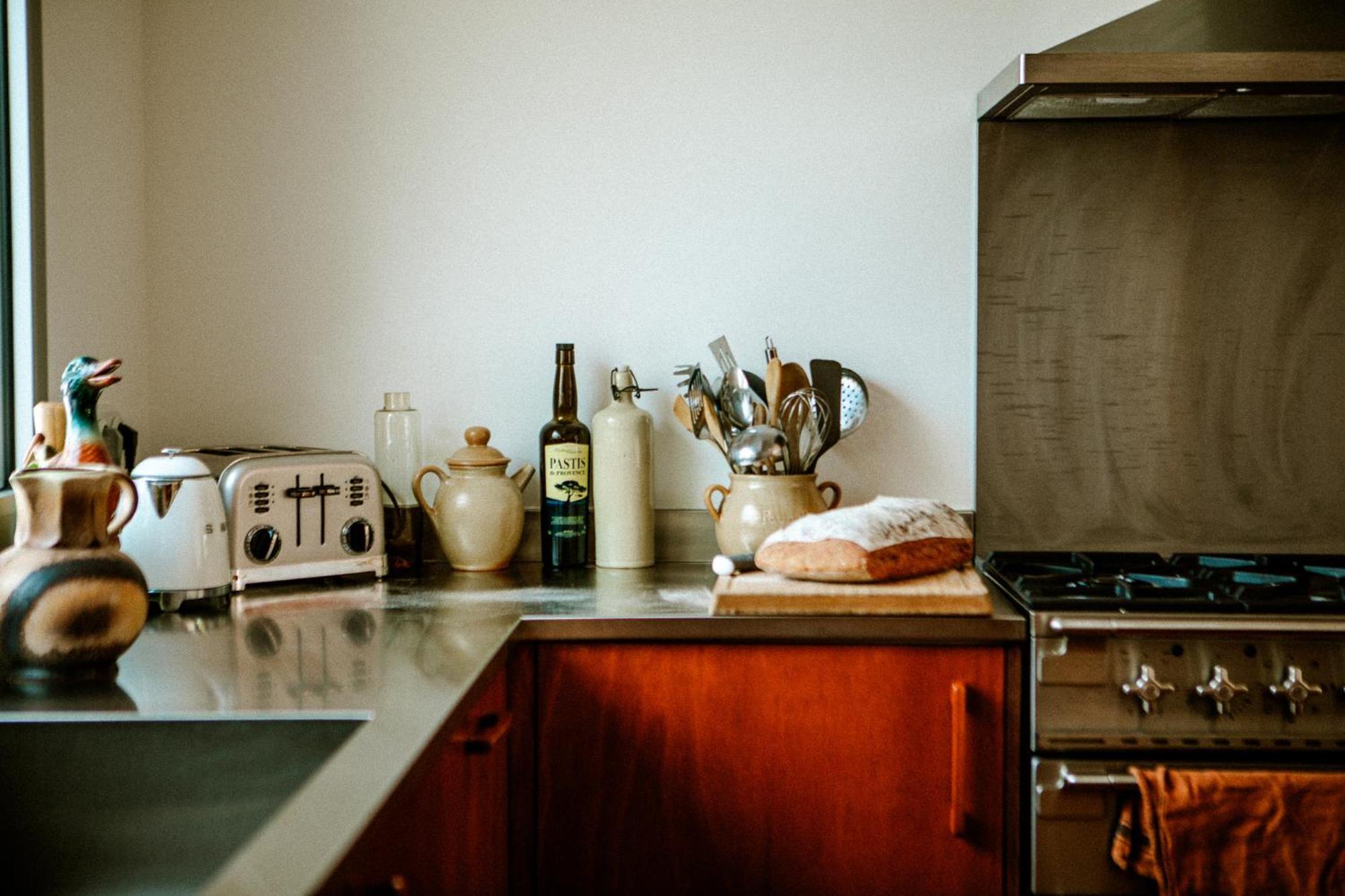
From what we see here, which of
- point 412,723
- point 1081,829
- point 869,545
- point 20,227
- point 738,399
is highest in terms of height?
point 20,227

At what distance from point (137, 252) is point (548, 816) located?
4.02 feet

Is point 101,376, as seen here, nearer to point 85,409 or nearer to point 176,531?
point 85,409

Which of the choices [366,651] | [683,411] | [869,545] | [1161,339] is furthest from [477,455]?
[1161,339]

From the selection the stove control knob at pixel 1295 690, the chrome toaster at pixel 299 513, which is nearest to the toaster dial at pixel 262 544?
the chrome toaster at pixel 299 513

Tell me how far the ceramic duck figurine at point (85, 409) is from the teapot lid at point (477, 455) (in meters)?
0.62

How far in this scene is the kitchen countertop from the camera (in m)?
0.82

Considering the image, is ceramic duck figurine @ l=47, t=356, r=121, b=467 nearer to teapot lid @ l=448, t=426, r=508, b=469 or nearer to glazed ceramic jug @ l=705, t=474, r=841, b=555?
teapot lid @ l=448, t=426, r=508, b=469

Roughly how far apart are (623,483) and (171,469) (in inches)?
27.1

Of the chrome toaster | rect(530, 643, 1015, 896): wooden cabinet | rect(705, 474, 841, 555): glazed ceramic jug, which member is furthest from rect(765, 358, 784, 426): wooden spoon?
the chrome toaster

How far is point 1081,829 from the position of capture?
1438mm

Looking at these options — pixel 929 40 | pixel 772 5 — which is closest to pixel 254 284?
pixel 772 5

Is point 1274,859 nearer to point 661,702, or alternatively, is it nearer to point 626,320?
point 661,702

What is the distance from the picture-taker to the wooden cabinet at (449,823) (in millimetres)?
834

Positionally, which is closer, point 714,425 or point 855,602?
point 855,602
